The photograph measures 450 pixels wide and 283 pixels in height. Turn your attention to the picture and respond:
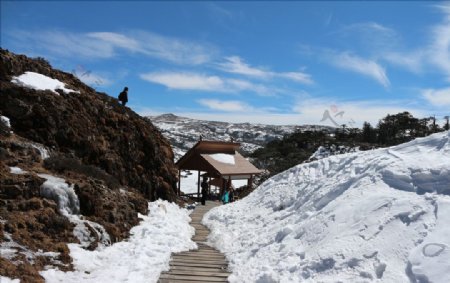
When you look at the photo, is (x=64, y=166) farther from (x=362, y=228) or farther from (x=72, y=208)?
(x=362, y=228)

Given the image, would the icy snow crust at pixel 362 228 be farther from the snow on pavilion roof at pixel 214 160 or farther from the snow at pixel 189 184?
the snow at pixel 189 184

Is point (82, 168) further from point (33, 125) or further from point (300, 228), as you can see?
point (300, 228)

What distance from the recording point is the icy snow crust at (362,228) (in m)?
5.98

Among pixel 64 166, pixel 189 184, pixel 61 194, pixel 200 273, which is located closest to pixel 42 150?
pixel 64 166

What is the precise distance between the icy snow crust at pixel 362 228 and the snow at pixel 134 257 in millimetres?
1414

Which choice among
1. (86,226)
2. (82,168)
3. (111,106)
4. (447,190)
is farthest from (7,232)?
(111,106)

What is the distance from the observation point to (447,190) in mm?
7008

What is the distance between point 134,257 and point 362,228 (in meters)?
4.84

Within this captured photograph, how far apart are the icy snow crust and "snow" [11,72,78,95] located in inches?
301

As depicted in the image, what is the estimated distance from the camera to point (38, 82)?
13.4 m

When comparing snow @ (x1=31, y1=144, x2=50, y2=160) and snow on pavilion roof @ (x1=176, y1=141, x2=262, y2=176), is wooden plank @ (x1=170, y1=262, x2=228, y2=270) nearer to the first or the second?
snow @ (x1=31, y1=144, x2=50, y2=160)

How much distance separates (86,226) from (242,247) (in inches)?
150

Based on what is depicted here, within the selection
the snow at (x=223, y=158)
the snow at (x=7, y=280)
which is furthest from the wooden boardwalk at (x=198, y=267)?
the snow at (x=223, y=158)

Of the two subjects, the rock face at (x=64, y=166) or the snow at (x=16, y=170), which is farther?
the snow at (x=16, y=170)
